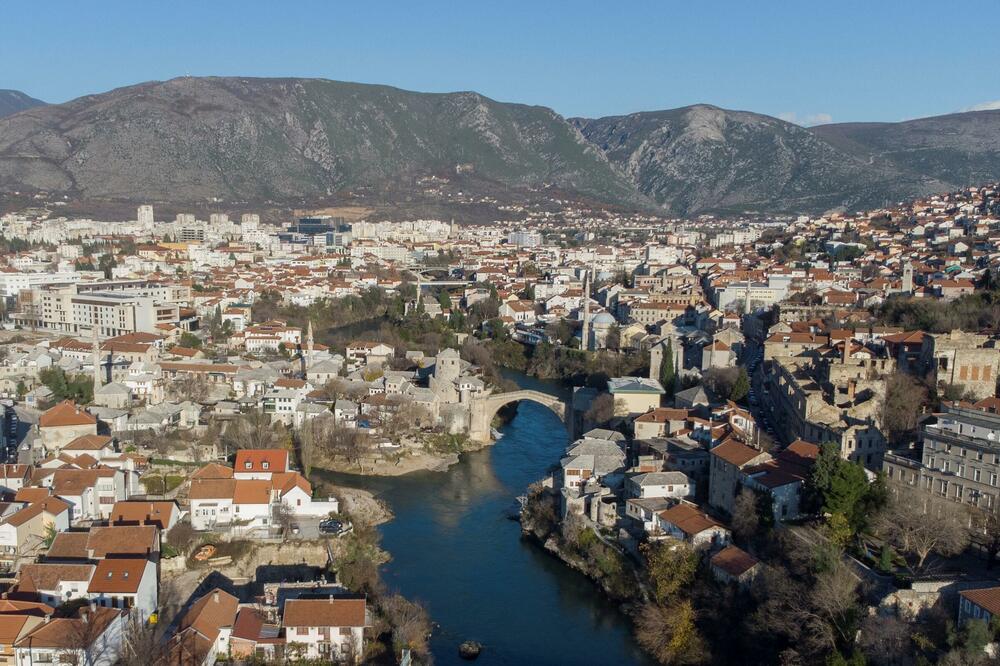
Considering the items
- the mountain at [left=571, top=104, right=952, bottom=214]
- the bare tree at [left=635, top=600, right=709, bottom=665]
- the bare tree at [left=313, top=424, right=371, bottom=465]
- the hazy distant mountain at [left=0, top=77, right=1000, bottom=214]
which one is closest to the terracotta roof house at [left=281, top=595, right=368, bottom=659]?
the bare tree at [left=635, top=600, right=709, bottom=665]

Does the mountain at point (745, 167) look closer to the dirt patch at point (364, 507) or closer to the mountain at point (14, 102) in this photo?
the dirt patch at point (364, 507)

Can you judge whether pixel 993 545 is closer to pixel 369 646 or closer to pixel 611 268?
pixel 369 646

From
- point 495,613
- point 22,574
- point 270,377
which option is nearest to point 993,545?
point 495,613

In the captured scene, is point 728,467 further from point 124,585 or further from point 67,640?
point 67,640

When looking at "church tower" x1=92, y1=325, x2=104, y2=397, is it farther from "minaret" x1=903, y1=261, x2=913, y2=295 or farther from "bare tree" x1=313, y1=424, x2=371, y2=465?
"minaret" x1=903, y1=261, x2=913, y2=295

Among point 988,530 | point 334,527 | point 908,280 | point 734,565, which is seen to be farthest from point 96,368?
point 908,280
